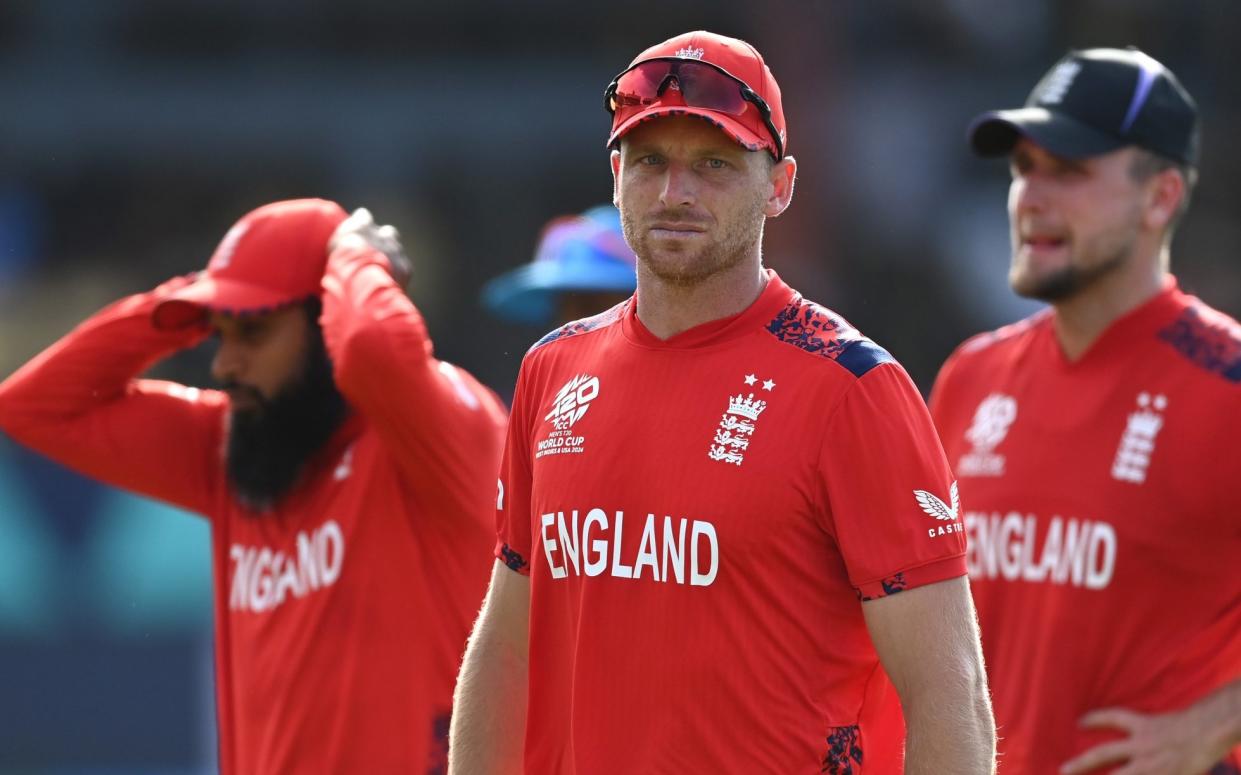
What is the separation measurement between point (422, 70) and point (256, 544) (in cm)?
1324

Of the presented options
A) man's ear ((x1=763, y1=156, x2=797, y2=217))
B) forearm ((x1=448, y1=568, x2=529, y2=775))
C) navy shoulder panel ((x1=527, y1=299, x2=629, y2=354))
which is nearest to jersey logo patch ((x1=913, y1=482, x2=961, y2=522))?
man's ear ((x1=763, y1=156, x2=797, y2=217))

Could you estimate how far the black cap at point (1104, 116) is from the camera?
4.91 meters

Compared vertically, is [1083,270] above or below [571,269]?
below

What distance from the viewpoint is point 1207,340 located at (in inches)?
183

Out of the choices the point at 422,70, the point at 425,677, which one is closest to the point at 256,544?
the point at 425,677

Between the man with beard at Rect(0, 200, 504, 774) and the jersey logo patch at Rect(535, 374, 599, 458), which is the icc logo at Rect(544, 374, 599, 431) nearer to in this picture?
the jersey logo patch at Rect(535, 374, 599, 458)

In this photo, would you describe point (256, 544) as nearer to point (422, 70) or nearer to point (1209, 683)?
point (1209, 683)

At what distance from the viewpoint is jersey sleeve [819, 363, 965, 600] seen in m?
3.05

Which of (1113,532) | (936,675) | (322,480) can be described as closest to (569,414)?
(936,675)

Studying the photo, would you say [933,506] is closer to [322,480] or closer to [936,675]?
[936,675]

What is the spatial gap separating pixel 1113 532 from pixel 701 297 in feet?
5.55

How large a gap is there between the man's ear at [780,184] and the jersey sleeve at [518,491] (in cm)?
62

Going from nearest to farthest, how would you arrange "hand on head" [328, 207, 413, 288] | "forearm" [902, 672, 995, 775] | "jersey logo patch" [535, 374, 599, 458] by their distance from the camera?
"forearm" [902, 672, 995, 775] → "jersey logo patch" [535, 374, 599, 458] → "hand on head" [328, 207, 413, 288]

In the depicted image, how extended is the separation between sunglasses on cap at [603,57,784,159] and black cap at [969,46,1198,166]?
180 centimetres
